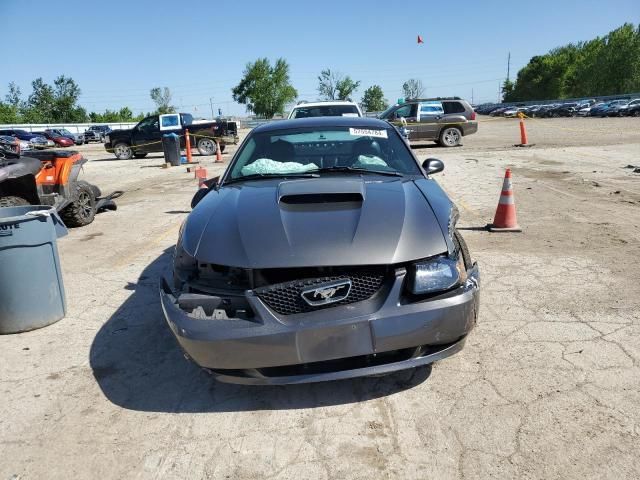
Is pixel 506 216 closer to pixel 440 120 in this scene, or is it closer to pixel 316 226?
pixel 316 226

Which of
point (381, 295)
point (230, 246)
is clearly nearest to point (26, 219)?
point (230, 246)

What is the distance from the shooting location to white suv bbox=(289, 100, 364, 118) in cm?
1195

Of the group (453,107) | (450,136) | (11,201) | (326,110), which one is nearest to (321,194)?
(11,201)

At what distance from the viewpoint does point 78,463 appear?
7.20 ft

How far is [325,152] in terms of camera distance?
166 inches

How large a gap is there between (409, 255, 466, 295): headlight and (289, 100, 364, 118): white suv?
9.93 meters

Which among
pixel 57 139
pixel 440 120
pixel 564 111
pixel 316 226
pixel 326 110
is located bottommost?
pixel 316 226

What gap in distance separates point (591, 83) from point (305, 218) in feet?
323

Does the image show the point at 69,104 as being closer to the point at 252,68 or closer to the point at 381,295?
the point at 252,68

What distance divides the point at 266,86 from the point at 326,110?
2666 inches

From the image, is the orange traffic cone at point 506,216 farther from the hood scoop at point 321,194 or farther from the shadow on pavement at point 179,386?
the shadow on pavement at point 179,386

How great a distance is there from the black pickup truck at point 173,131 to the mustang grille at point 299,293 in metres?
17.7

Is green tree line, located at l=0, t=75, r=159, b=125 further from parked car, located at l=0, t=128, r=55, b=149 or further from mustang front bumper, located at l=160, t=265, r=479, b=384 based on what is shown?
mustang front bumper, located at l=160, t=265, r=479, b=384

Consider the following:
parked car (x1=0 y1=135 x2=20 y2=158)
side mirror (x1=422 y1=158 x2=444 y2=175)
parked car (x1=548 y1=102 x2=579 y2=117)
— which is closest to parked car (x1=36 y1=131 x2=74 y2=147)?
→ parked car (x1=0 y1=135 x2=20 y2=158)
